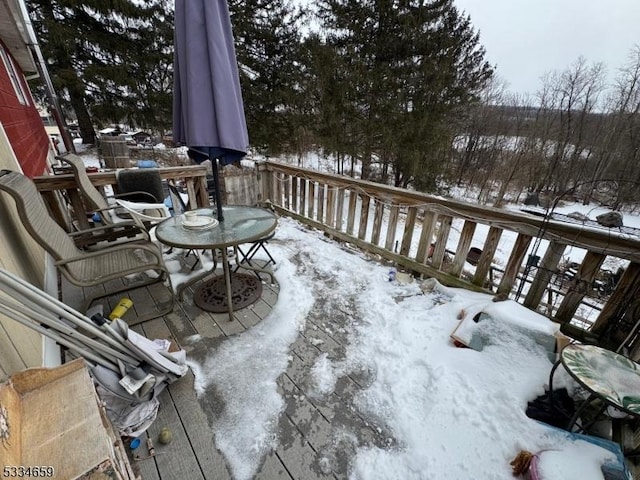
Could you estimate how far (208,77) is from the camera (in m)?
1.56

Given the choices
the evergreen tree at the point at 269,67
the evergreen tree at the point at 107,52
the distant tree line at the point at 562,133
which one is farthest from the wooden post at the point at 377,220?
the distant tree line at the point at 562,133

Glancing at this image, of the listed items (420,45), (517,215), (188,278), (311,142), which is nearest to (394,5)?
(420,45)

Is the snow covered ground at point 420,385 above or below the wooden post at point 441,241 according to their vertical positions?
below

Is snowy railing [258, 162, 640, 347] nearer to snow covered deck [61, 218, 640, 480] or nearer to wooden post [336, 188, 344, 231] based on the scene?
wooden post [336, 188, 344, 231]

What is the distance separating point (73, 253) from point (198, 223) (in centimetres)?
85

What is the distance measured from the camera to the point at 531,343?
1.68 metres

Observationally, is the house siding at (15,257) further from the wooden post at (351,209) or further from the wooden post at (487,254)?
the wooden post at (487,254)

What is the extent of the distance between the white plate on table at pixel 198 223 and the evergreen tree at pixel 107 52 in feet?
30.8

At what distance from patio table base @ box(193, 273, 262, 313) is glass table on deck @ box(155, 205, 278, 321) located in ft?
0.23

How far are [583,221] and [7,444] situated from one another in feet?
9.33

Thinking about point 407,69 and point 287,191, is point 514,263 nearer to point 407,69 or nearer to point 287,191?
point 287,191

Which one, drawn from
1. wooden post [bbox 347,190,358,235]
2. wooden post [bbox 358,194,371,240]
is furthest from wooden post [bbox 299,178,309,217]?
wooden post [bbox 358,194,371,240]

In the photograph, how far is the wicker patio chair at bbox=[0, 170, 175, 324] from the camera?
1556mm

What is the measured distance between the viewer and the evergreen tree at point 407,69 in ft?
26.6
